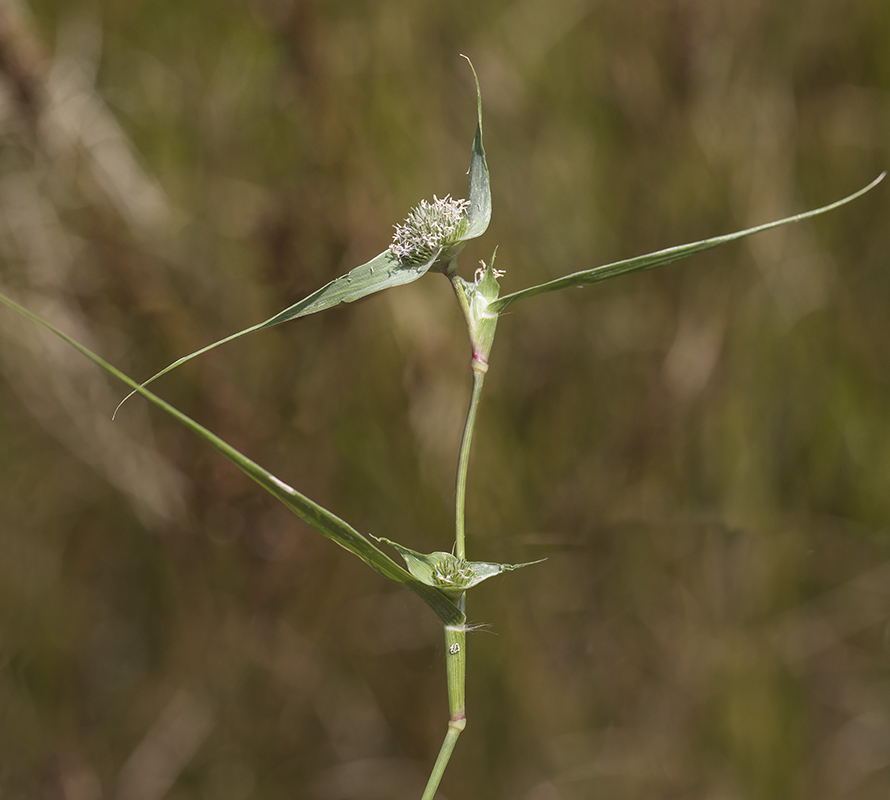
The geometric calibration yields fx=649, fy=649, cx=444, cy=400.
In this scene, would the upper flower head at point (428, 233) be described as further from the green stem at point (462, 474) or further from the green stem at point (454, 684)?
the green stem at point (454, 684)

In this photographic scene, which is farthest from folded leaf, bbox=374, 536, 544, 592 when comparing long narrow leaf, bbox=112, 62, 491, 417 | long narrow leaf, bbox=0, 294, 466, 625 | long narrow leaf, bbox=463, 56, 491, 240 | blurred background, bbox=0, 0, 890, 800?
blurred background, bbox=0, 0, 890, 800

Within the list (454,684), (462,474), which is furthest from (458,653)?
(462,474)

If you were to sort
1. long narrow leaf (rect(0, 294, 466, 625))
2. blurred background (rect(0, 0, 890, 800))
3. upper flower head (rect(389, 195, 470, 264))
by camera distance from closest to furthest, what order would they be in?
long narrow leaf (rect(0, 294, 466, 625))
upper flower head (rect(389, 195, 470, 264))
blurred background (rect(0, 0, 890, 800))

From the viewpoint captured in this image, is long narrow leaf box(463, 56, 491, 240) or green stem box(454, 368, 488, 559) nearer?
green stem box(454, 368, 488, 559)

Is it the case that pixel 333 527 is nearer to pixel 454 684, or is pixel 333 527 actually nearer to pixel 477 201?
pixel 454 684

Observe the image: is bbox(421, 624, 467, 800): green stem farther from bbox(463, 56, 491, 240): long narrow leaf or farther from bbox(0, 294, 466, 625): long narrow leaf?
bbox(463, 56, 491, 240): long narrow leaf

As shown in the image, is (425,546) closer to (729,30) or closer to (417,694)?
(417,694)
